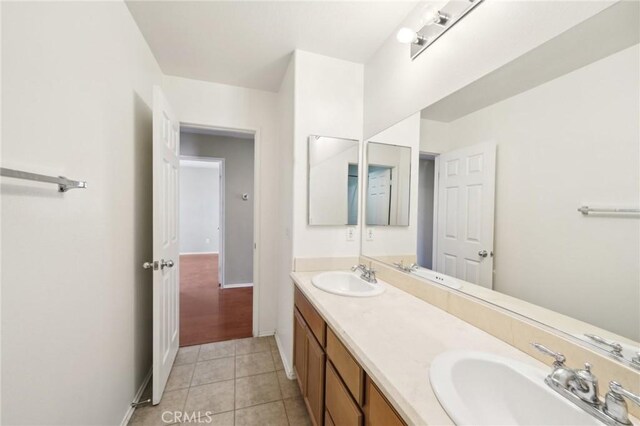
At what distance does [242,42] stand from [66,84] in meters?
1.19

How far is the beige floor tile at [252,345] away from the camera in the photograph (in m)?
2.28

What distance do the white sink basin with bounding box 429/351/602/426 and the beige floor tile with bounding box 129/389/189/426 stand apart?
1695 mm

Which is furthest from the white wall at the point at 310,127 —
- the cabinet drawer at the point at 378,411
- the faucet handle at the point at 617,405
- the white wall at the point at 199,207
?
the white wall at the point at 199,207

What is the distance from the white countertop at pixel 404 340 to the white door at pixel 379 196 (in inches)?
25.7

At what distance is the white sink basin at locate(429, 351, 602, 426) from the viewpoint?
2.00 feet

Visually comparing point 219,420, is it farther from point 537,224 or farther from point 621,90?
point 621,90

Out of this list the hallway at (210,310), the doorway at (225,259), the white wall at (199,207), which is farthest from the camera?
the white wall at (199,207)

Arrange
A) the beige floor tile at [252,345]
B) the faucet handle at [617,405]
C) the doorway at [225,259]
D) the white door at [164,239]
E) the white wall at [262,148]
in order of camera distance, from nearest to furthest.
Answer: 1. the faucet handle at [617,405]
2. the white door at [164,239]
3. the beige floor tile at [252,345]
4. the white wall at [262,148]
5. the doorway at [225,259]

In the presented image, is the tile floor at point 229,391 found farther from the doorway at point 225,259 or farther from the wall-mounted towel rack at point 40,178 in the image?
the wall-mounted towel rack at point 40,178

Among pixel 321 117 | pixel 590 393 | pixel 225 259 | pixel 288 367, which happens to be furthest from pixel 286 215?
pixel 225 259

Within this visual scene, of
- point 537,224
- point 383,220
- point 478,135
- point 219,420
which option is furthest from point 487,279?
point 219,420

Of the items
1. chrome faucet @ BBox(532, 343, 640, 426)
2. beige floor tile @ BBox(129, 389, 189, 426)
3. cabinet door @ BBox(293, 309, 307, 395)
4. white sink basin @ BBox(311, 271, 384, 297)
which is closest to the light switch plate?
white sink basin @ BBox(311, 271, 384, 297)

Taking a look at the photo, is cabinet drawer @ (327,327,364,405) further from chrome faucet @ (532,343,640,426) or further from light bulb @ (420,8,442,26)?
light bulb @ (420,8,442,26)

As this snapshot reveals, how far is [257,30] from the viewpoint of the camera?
168 cm
